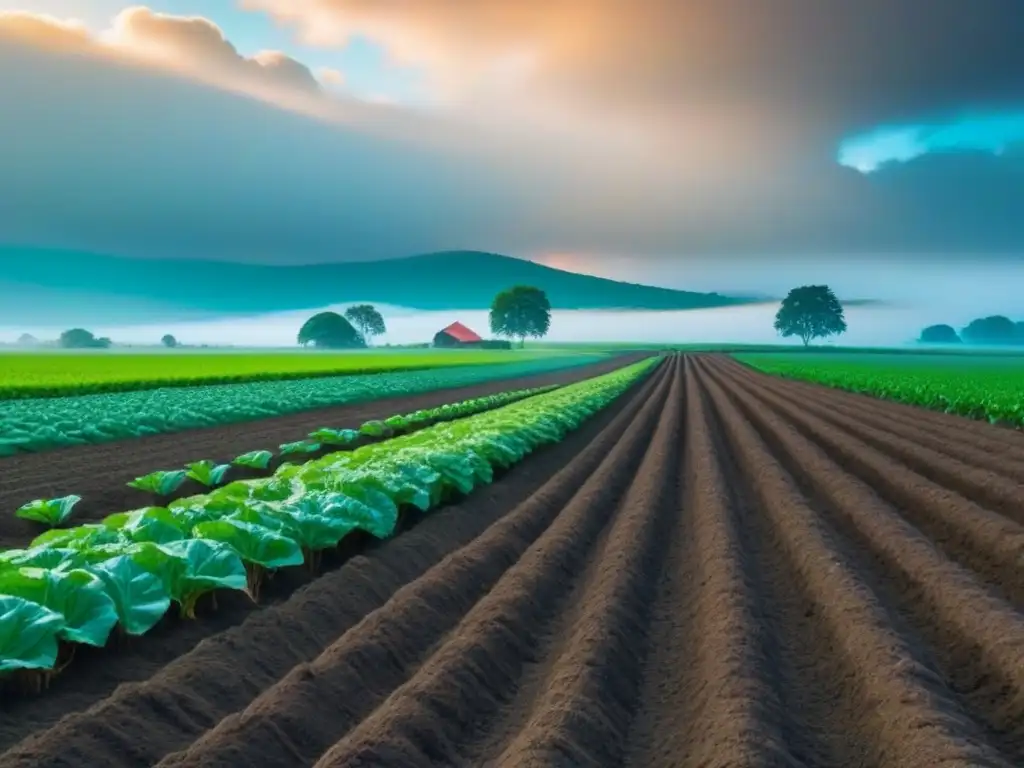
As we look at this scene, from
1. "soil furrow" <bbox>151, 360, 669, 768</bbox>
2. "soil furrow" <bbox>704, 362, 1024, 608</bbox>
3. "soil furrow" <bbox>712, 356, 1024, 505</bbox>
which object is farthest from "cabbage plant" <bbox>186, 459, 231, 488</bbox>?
"soil furrow" <bbox>712, 356, 1024, 505</bbox>

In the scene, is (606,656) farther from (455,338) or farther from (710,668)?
(455,338)

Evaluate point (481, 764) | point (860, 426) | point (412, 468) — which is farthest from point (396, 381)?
point (481, 764)

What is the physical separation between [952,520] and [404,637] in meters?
7.10

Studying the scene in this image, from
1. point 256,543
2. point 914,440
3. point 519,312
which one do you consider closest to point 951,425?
point 914,440

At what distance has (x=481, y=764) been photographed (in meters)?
4.45

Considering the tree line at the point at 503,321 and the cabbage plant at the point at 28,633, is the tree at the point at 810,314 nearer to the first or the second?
the tree line at the point at 503,321

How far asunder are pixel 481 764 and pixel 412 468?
5.74m

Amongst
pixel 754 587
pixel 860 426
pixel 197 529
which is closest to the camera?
pixel 197 529

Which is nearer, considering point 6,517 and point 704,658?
point 704,658

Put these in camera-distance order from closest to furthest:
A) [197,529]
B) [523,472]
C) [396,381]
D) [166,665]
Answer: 1. [166,665]
2. [197,529]
3. [523,472]
4. [396,381]

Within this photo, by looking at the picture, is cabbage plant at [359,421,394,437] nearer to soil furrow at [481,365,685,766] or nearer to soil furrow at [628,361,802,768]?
soil furrow at [481,365,685,766]

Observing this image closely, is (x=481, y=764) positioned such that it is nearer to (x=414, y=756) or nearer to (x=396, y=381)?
(x=414, y=756)

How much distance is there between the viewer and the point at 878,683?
5.17m

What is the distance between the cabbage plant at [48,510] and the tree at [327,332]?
105983 millimetres
